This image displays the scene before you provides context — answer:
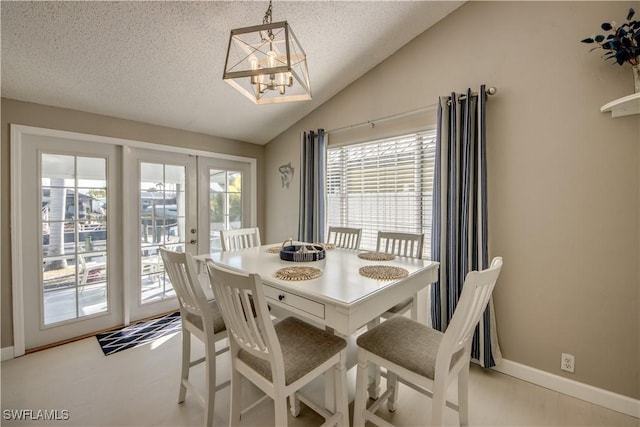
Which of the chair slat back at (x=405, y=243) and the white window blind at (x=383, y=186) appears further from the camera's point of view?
the white window blind at (x=383, y=186)

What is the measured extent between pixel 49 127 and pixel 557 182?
157 inches

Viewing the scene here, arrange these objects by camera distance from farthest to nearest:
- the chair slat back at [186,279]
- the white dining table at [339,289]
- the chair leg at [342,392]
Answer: the chair slat back at [186,279]
the chair leg at [342,392]
the white dining table at [339,289]

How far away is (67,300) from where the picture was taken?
253cm

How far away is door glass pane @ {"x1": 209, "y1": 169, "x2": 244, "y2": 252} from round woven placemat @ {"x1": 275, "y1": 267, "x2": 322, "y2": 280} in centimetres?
218

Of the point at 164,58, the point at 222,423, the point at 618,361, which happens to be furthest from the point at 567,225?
the point at 164,58

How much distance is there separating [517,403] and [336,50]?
2959 millimetres

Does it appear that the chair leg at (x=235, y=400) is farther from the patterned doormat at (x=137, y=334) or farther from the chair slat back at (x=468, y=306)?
the patterned doormat at (x=137, y=334)

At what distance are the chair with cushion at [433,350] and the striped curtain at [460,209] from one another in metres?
0.81

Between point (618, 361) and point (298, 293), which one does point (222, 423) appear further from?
point (618, 361)

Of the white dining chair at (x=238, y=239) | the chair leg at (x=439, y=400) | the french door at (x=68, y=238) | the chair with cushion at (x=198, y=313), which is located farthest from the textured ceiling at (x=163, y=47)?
the chair leg at (x=439, y=400)

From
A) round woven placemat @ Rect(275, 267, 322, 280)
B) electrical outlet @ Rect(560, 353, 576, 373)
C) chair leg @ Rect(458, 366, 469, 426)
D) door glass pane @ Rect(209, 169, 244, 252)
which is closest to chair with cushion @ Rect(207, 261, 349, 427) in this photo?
round woven placemat @ Rect(275, 267, 322, 280)

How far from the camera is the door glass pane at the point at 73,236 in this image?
2.41m

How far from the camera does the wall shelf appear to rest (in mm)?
1491

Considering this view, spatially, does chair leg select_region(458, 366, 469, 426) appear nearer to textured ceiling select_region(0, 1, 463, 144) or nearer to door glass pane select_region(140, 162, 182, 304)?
textured ceiling select_region(0, 1, 463, 144)
